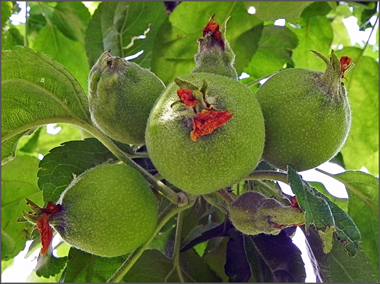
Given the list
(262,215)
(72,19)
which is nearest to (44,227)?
(262,215)

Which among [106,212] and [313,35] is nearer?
[106,212]

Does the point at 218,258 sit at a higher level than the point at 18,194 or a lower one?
lower

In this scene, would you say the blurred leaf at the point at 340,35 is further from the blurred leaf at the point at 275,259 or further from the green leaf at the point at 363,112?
the blurred leaf at the point at 275,259

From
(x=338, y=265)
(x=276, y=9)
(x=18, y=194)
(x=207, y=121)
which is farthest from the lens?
(x=18, y=194)

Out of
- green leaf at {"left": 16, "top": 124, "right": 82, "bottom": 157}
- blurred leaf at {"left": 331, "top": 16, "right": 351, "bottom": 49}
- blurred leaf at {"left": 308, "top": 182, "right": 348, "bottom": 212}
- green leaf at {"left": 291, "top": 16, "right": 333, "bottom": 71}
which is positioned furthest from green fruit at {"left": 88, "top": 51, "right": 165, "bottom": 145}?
blurred leaf at {"left": 331, "top": 16, "right": 351, "bottom": 49}

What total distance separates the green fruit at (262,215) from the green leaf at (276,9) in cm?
87

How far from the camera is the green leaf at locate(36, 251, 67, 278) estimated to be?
159 cm

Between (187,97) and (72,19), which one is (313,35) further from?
(187,97)

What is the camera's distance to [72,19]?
2.43 meters

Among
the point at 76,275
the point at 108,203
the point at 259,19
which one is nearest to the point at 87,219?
the point at 108,203

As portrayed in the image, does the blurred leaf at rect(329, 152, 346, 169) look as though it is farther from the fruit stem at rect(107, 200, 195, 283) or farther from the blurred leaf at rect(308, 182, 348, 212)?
the fruit stem at rect(107, 200, 195, 283)

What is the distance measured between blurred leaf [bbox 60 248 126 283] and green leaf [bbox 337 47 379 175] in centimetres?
121

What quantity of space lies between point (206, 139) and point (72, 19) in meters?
1.65

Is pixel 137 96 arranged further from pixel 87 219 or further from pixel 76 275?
pixel 76 275
